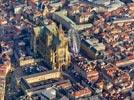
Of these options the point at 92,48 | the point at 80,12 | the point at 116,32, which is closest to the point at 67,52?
the point at 92,48

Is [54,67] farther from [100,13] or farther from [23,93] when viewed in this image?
[100,13]

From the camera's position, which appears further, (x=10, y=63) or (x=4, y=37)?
(x=4, y=37)

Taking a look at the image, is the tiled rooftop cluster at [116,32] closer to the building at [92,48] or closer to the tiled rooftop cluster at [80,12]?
the building at [92,48]

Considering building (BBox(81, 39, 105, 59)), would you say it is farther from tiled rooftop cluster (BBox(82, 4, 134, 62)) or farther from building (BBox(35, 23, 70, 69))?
building (BBox(35, 23, 70, 69))

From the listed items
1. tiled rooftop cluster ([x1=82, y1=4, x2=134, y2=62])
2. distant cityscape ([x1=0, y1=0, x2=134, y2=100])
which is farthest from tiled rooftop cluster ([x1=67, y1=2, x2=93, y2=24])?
tiled rooftop cluster ([x1=82, y1=4, x2=134, y2=62])

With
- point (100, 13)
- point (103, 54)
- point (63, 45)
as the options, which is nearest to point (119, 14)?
point (100, 13)

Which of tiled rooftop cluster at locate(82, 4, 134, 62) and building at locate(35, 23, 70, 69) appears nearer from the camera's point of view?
building at locate(35, 23, 70, 69)

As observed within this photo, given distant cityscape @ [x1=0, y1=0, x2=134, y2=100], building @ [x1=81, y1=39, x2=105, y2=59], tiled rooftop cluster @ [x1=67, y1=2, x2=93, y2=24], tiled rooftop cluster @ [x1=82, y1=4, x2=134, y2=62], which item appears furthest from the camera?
tiled rooftop cluster @ [x1=67, y1=2, x2=93, y2=24]
